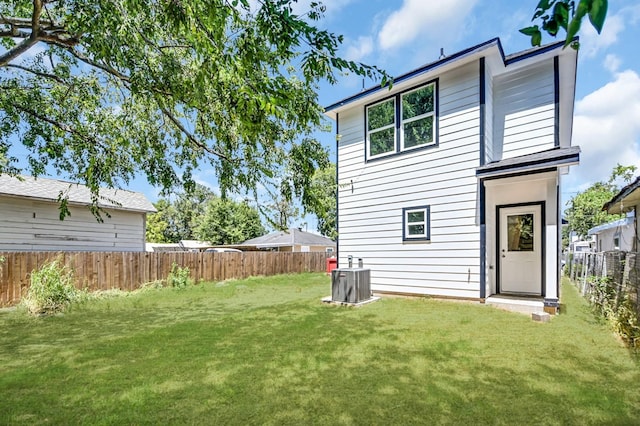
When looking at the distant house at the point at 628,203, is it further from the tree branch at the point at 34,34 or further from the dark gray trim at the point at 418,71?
the tree branch at the point at 34,34

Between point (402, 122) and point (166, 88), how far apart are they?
5.59m

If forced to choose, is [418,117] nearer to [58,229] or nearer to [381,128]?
[381,128]

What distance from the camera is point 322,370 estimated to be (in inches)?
139

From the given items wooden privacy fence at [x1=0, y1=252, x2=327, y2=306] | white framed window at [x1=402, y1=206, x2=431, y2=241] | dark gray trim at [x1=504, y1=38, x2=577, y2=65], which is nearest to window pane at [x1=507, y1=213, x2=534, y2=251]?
white framed window at [x1=402, y1=206, x2=431, y2=241]

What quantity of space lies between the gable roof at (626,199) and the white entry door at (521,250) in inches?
49.3

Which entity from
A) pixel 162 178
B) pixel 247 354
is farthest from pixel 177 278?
pixel 247 354

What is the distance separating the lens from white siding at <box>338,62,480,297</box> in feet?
22.7

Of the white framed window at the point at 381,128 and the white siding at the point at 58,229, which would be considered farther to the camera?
the white siding at the point at 58,229

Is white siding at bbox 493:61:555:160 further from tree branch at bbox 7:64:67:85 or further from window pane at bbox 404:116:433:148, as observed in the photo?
tree branch at bbox 7:64:67:85

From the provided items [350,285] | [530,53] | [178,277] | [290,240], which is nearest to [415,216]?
[350,285]

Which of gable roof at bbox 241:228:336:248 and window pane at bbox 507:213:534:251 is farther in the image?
gable roof at bbox 241:228:336:248

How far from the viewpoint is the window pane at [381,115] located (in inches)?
328

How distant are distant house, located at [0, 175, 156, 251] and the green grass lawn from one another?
18.1 feet

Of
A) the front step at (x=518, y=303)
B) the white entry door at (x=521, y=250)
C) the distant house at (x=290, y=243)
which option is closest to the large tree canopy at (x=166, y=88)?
the front step at (x=518, y=303)
